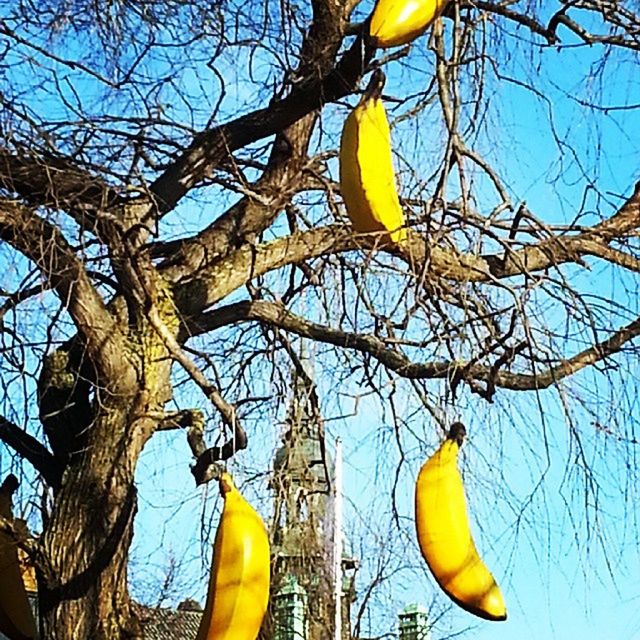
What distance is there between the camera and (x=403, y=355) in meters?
4.11

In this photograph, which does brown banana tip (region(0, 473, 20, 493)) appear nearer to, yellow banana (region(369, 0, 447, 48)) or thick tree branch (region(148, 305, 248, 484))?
thick tree branch (region(148, 305, 248, 484))

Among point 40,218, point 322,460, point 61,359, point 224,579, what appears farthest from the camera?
point 322,460

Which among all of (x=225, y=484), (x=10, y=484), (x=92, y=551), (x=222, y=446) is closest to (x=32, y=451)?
(x=10, y=484)

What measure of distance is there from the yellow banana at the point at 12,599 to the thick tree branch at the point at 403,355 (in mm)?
1033

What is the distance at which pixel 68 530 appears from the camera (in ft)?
12.0

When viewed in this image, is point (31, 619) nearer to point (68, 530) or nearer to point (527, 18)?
point (68, 530)

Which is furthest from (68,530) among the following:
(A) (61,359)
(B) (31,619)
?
(A) (61,359)

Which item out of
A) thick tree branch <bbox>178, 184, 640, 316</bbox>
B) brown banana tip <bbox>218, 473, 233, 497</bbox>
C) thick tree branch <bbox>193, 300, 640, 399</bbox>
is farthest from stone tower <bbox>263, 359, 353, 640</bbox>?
brown banana tip <bbox>218, 473, 233, 497</bbox>

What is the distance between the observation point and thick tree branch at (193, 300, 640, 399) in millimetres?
3695

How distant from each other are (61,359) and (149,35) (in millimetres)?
1153

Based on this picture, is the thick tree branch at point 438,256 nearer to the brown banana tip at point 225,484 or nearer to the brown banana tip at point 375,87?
the brown banana tip at point 375,87

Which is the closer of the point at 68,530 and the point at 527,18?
the point at 68,530

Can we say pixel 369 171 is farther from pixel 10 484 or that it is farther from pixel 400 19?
pixel 10 484

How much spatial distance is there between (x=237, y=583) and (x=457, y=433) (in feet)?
2.54
